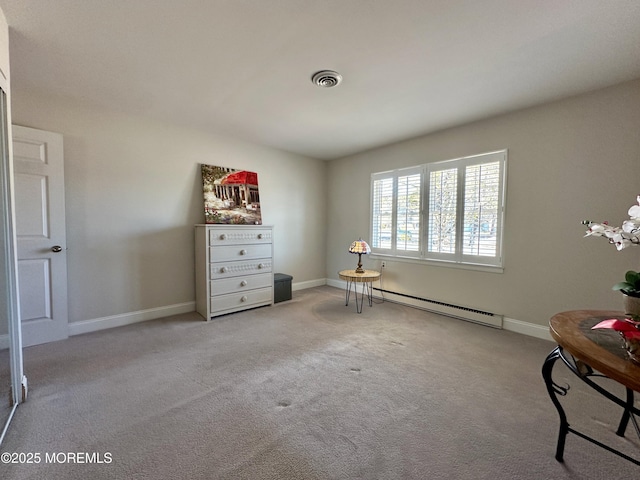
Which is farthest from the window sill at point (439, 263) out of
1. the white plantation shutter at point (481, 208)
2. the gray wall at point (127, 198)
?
the gray wall at point (127, 198)

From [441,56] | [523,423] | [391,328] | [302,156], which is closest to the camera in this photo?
[523,423]

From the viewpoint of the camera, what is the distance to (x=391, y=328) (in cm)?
301

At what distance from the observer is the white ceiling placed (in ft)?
5.17

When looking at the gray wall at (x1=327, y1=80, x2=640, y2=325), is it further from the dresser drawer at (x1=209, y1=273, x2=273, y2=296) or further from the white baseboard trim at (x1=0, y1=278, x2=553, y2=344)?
the dresser drawer at (x1=209, y1=273, x2=273, y2=296)

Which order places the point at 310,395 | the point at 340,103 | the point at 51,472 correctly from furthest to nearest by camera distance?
1. the point at 340,103
2. the point at 310,395
3. the point at 51,472

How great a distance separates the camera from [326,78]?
7.43 ft

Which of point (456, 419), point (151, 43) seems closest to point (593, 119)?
point (456, 419)

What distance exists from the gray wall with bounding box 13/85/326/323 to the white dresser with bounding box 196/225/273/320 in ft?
1.29

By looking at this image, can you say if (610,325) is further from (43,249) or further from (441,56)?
(43,249)

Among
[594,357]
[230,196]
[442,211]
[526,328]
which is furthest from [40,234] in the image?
[526,328]

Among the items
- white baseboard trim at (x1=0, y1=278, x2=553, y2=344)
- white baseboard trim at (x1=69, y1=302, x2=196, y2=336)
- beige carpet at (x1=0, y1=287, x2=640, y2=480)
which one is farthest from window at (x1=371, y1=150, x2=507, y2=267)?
white baseboard trim at (x1=69, y1=302, x2=196, y2=336)

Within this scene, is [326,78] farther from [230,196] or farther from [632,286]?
[632,286]

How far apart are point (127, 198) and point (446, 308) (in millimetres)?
4223

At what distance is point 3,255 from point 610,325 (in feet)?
10.5
